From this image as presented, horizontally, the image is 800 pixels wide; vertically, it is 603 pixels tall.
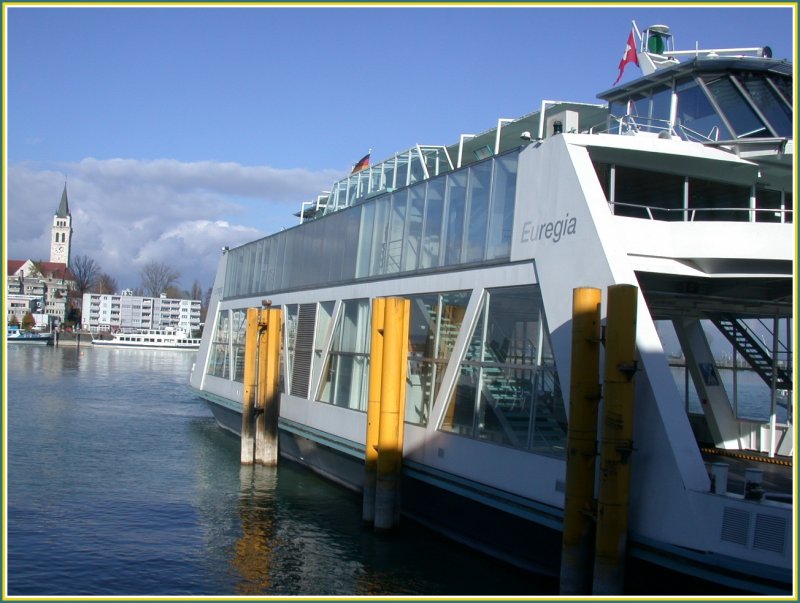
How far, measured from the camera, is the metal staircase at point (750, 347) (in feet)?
56.6

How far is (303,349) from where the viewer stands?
21.2 m

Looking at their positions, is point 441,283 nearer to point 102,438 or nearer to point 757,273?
point 757,273

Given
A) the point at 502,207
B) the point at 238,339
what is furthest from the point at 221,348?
the point at 502,207

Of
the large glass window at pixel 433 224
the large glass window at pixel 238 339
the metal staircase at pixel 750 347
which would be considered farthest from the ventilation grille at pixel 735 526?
the large glass window at pixel 238 339

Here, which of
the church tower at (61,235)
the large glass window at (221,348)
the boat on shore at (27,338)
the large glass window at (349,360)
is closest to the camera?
the large glass window at (349,360)

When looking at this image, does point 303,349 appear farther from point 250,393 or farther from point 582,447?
point 582,447

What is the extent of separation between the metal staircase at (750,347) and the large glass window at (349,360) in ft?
23.7

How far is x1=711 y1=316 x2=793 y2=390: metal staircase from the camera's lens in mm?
17250

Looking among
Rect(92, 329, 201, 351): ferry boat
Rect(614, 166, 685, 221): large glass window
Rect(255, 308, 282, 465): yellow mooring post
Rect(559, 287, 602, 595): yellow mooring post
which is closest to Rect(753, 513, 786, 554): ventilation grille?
Rect(559, 287, 602, 595): yellow mooring post

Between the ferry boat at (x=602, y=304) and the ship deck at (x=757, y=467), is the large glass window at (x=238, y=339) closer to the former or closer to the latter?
the ferry boat at (x=602, y=304)

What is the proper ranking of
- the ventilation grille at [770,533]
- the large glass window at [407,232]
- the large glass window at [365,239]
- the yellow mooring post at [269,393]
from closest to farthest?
the ventilation grille at [770,533] → the large glass window at [407,232] → the large glass window at [365,239] → the yellow mooring post at [269,393]

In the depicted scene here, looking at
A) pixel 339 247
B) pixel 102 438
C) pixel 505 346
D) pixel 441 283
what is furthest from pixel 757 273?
pixel 102 438

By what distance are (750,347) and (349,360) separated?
28.2 feet

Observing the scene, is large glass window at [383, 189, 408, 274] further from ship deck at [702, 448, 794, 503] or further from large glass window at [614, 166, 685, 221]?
ship deck at [702, 448, 794, 503]
